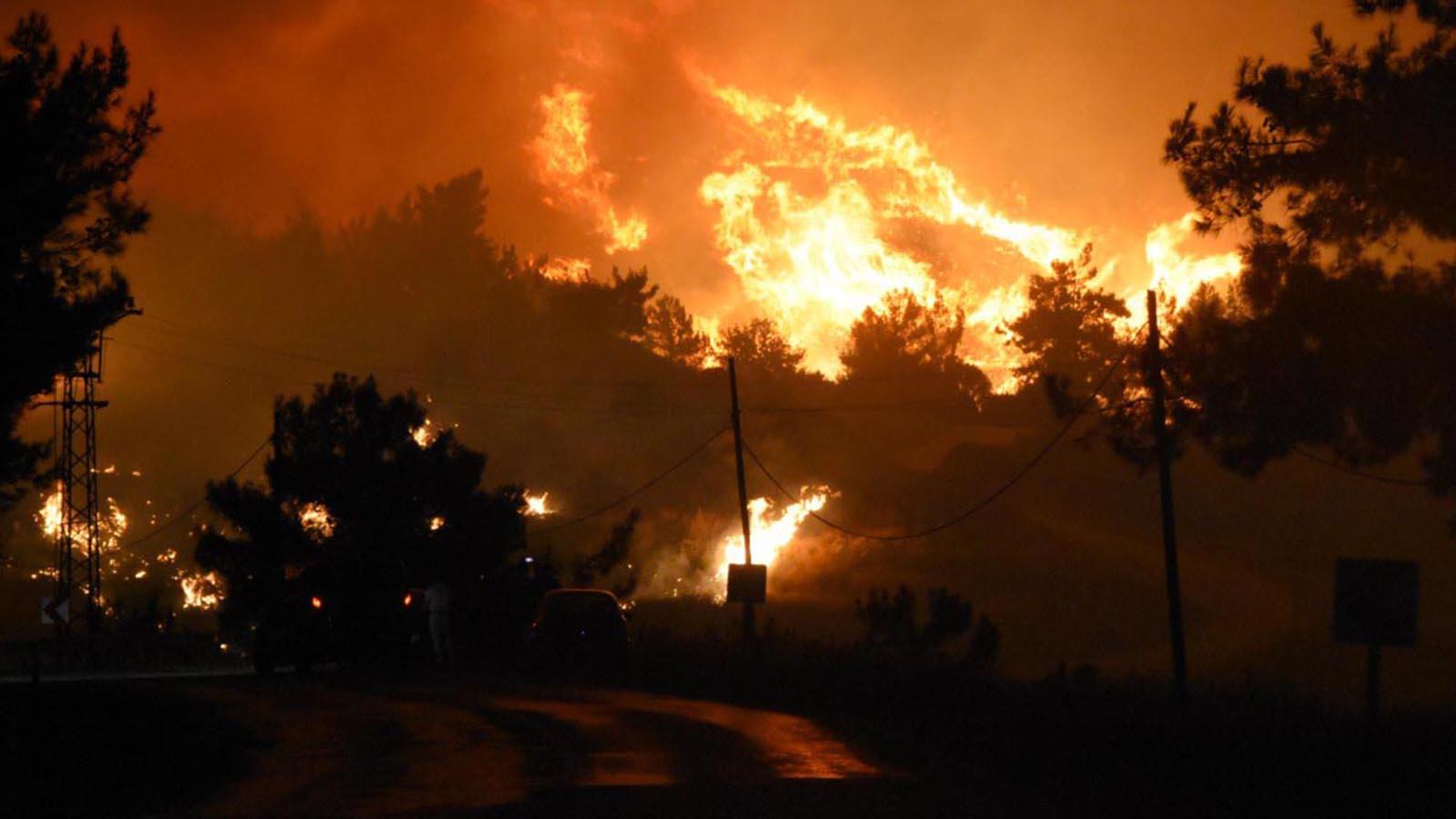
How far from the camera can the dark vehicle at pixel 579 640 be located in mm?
34156

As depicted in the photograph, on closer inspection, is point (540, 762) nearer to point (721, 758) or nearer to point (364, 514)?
point (721, 758)

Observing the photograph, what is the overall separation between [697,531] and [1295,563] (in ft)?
103

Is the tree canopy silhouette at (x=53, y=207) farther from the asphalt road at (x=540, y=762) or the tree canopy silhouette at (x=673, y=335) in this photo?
the tree canopy silhouette at (x=673, y=335)

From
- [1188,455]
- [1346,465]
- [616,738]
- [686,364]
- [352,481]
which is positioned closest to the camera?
[616,738]

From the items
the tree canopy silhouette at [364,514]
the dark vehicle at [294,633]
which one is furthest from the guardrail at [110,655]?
the dark vehicle at [294,633]

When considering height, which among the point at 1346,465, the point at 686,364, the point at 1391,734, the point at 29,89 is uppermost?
the point at 686,364

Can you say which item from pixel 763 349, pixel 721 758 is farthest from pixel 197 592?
pixel 721 758

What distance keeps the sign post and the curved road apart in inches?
206

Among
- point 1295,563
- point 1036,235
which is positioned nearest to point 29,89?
point 1295,563

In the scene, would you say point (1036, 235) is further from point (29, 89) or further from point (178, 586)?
point (29, 89)

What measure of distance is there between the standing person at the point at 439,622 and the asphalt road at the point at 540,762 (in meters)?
10.6

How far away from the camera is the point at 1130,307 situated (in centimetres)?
9094

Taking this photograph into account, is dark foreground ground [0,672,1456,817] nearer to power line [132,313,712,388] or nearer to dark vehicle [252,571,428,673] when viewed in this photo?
dark vehicle [252,571,428,673]

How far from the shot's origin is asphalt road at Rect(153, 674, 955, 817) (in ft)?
45.6
